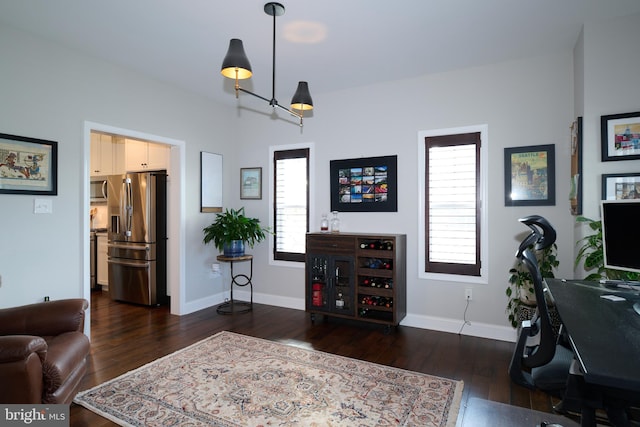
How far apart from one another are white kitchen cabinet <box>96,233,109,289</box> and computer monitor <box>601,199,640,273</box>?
6209 mm

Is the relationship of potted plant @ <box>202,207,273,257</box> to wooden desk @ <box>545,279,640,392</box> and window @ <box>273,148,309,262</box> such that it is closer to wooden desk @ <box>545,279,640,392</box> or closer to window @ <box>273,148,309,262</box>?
window @ <box>273,148,309,262</box>

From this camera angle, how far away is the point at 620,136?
2707 millimetres

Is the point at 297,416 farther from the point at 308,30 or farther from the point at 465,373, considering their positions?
the point at 308,30

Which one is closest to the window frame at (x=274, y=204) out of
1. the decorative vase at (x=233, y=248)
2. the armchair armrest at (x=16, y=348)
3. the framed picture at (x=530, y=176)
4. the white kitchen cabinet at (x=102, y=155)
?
the decorative vase at (x=233, y=248)

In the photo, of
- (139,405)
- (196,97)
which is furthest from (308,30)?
(139,405)

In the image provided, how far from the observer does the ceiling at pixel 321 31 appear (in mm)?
2615

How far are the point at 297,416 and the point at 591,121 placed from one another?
3.14 meters

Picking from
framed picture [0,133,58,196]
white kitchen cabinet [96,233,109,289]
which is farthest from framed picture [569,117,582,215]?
white kitchen cabinet [96,233,109,289]

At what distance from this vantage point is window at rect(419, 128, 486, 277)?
12.1 feet

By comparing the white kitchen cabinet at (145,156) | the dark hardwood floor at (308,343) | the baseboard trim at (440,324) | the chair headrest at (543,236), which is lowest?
the dark hardwood floor at (308,343)

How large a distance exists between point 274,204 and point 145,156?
202 cm

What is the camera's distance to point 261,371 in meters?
2.83

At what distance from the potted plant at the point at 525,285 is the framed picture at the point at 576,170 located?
0.45 m

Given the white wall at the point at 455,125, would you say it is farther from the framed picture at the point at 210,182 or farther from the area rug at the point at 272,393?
the area rug at the point at 272,393
